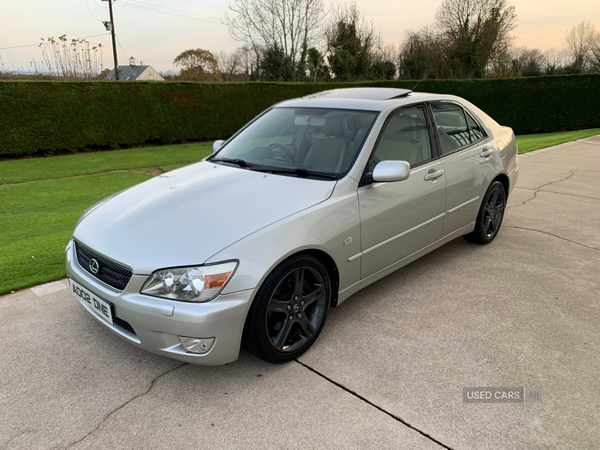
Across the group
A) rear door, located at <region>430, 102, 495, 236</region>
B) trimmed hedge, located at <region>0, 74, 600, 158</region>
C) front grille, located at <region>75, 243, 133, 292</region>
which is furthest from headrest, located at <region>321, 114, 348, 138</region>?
trimmed hedge, located at <region>0, 74, 600, 158</region>

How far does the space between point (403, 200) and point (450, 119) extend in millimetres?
1311

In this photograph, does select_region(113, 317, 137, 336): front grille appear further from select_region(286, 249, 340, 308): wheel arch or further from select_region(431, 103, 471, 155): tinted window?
select_region(431, 103, 471, 155): tinted window

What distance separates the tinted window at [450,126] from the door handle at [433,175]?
255 mm

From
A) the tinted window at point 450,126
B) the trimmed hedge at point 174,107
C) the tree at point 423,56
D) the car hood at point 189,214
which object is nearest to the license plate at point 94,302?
the car hood at point 189,214

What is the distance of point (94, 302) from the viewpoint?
273cm

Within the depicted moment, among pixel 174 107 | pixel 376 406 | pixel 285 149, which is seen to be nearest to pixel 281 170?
pixel 285 149

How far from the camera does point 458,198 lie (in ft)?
13.4

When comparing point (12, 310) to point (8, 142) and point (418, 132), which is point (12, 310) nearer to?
point (418, 132)

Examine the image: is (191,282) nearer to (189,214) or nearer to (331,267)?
(189,214)

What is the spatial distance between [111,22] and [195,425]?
30320 millimetres

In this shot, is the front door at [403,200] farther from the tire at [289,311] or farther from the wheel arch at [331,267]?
the tire at [289,311]

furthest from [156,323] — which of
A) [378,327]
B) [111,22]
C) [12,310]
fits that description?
[111,22]

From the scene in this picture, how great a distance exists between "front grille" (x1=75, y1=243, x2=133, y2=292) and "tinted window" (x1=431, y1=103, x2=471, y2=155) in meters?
2.86

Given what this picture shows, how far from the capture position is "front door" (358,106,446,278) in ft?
10.5
